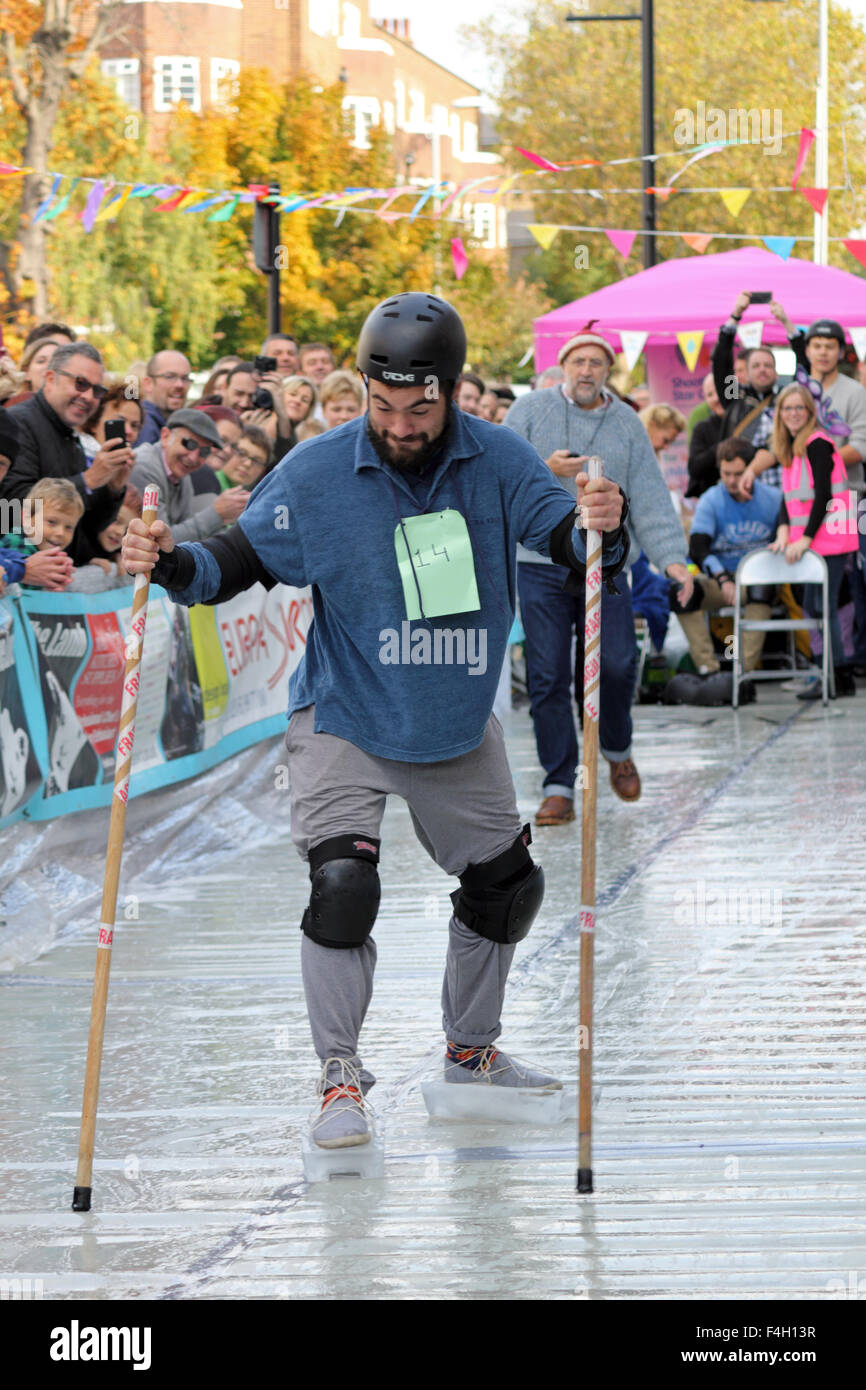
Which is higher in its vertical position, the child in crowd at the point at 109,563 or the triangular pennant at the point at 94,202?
the triangular pennant at the point at 94,202

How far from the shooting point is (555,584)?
31.1 feet

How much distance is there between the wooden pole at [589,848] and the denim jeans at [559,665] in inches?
182

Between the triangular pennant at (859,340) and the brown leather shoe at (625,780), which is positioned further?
the triangular pennant at (859,340)

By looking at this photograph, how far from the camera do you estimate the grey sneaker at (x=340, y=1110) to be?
470 cm

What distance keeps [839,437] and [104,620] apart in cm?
Result: 747

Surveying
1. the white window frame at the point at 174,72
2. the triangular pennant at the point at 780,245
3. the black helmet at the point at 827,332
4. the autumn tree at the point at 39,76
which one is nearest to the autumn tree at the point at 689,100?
the white window frame at the point at 174,72

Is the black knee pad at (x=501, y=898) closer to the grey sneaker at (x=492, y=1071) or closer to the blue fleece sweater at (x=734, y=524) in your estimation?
the grey sneaker at (x=492, y=1071)

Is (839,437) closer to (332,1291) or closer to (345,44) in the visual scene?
(332,1291)

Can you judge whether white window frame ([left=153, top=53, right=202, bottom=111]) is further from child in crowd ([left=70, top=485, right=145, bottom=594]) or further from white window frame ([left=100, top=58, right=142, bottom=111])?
child in crowd ([left=70, top=485, right=145, bottom=594])

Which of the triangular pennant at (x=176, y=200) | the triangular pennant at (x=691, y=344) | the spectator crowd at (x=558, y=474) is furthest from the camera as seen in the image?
the triangular pennant at (x=691, y=344)

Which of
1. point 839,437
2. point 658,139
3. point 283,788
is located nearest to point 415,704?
point 283,788

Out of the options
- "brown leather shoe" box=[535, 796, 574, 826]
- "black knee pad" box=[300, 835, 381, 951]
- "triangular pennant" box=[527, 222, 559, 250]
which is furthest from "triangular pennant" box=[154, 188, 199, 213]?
"black knee pad" box=[300, 835, 381, 951]

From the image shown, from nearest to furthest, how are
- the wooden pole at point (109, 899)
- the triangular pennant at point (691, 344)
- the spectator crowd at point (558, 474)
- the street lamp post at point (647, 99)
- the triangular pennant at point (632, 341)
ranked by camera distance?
1. the wooden pole at point (109, 899)
2. the spectator crowd at point (558, 474)
3. the triangular pennant at point (691, 344)
4. the triangular pennant at point (632, 341)
5. the street lamp post at point (647, 99)
